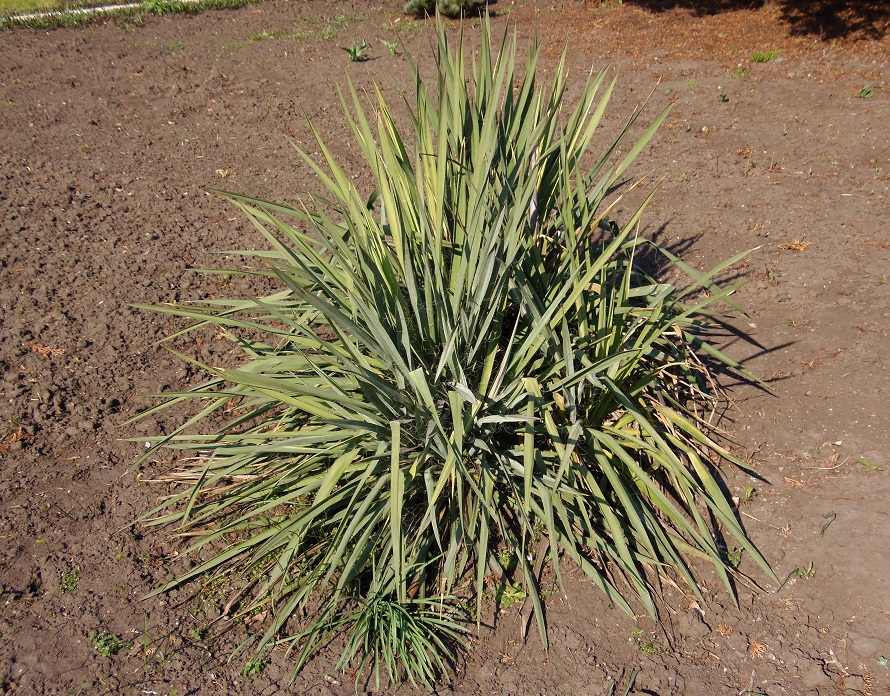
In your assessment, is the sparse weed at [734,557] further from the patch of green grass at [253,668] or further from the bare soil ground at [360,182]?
the patch of green grass at [253,668]

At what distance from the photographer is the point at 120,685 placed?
8.02ft

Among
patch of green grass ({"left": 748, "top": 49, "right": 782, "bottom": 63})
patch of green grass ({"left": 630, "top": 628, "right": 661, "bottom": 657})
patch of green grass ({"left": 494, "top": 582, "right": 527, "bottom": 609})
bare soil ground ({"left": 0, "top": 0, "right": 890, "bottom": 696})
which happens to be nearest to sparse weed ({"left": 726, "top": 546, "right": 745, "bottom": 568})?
bare soil ground ({"left": 0, "top": 0, "right": 890, "bottom": 696})

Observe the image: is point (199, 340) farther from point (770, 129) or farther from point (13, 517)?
point (770, 129)

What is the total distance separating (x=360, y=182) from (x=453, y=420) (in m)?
3.26

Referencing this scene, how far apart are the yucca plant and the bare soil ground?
19 cm

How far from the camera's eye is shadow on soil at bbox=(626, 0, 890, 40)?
24.3 ft

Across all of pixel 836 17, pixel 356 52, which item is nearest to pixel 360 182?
pixel 356 52

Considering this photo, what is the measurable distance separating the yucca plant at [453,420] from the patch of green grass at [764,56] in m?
5.02

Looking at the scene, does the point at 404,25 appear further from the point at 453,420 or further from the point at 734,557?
the point at 734,557

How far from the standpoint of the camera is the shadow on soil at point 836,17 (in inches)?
292

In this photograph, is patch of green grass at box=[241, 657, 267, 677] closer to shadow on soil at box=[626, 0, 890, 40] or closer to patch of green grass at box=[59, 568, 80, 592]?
patch of green grass at box=[59, 568, 80, 592]

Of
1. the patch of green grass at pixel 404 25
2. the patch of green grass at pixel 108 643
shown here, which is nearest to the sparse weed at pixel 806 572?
the patch of green grass at pixel 108 643

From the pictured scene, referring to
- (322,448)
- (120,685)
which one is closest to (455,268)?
(322,448)

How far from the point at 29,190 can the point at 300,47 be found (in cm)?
372
